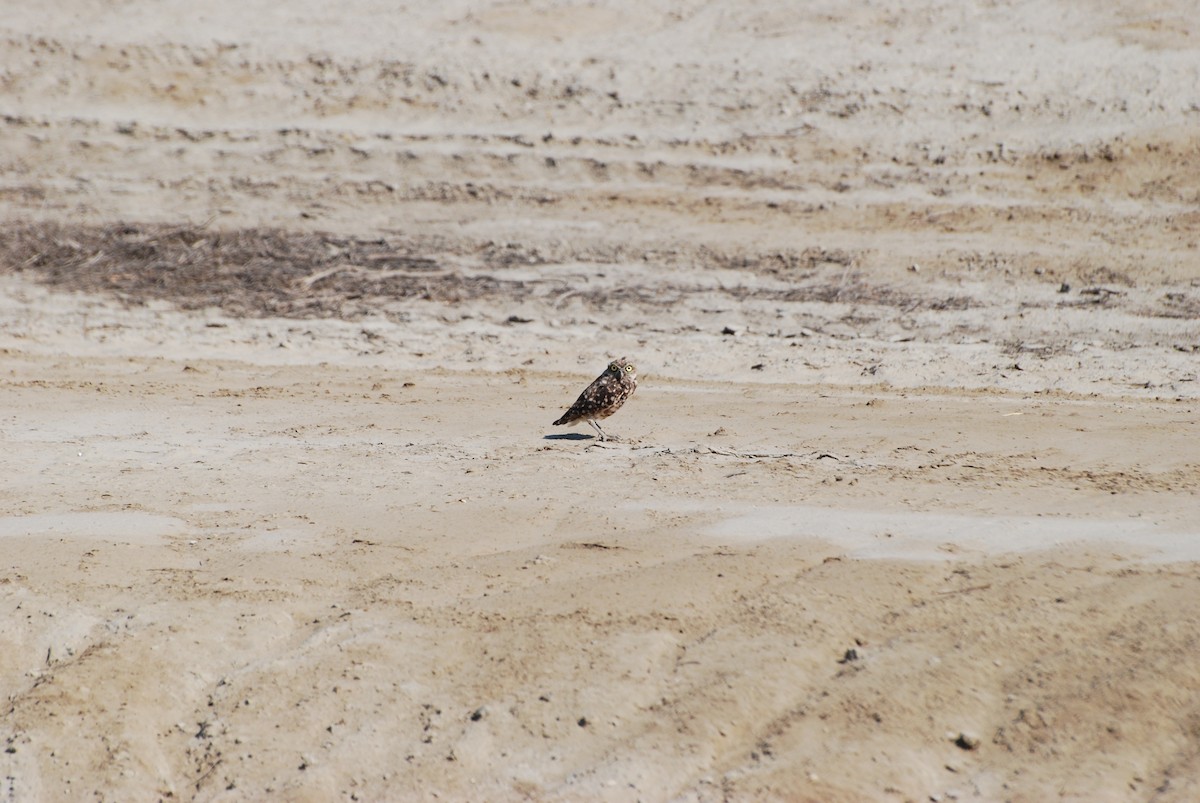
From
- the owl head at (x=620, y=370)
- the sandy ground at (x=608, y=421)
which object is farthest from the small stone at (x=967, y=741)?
the owl head at (x=620, y=370)

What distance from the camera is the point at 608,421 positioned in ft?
31.8

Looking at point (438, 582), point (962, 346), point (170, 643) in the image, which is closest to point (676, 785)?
point (438, 582)

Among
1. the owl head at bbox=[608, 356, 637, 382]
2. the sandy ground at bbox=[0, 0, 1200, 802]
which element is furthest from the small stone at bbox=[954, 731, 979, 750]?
the owl head at bbox=[608, 356, 637, 382]

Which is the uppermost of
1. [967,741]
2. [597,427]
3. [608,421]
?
[967,741]

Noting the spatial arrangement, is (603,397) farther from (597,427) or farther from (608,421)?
(608,421)

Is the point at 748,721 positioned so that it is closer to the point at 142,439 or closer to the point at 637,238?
the point at 142,439

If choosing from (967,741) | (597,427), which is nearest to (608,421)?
(597,427)

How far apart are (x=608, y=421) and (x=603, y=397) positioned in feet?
3.56

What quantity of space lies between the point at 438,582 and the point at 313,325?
24.3 feet

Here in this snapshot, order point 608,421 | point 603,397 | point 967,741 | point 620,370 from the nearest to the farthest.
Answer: point 967,741, point 603,397, point 620,370, point 608,421

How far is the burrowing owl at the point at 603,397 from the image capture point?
339 inches

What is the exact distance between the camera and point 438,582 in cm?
623

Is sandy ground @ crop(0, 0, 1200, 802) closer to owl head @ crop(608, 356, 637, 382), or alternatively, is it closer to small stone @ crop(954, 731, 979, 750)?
small stone @ crop(954, 731, 979, 750)

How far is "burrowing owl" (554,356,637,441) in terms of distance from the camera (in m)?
8.62
